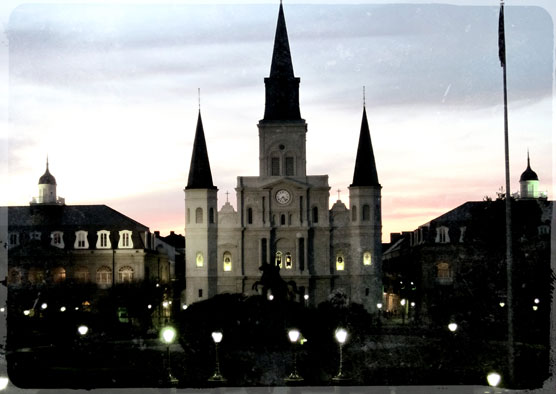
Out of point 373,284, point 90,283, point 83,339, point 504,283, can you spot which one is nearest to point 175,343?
point 83,339

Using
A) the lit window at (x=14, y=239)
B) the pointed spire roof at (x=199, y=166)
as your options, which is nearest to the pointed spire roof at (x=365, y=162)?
the pointed spire roof at (x=199, y=166)

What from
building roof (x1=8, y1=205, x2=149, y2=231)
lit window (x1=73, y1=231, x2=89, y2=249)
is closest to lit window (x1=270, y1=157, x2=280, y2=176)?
building roof (x1=8, y1=205, x2=149, y2=231)

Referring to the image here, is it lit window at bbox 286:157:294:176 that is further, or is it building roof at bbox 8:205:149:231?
lit window at bbox 286:157:294:176

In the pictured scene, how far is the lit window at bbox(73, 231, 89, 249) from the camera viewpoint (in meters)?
64.8

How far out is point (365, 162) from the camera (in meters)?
78.2

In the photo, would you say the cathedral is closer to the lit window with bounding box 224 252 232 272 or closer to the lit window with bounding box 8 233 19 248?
the lit window with bounding box 224 252 232 272

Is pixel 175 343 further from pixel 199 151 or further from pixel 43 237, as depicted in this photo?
pixel 199 151

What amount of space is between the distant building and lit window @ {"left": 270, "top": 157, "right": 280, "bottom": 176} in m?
15.8

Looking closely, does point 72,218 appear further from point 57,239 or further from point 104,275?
point 104,275

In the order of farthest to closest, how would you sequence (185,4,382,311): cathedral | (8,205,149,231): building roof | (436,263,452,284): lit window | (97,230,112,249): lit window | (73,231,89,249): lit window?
1. (185,4,382,311): cathedral
2. (97,230,112,249): lit window
3. (436,263,452,284): lit window
4. (73,231,89,249): lit window
5. (8,205,149,231): building roof

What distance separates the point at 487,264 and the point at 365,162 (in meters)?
31.8

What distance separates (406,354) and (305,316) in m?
4.25

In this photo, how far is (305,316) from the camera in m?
45.2

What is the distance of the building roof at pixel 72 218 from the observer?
189 feet
